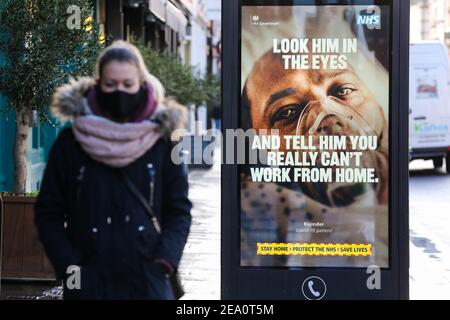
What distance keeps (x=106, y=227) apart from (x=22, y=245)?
3941 mm

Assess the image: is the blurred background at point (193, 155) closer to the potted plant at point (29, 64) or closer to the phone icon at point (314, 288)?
the potted plant at point (29, 64)

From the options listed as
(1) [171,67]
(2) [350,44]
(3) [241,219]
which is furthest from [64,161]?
(1) [171,67]

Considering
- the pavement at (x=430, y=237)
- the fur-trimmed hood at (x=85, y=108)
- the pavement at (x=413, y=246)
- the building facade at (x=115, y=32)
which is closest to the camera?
the fur-trimmed hood at (x=85, y=108)

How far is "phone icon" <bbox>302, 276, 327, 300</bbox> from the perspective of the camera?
6375 mm

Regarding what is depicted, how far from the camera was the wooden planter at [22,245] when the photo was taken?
8.12 metres

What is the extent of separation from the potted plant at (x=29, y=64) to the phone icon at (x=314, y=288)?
2765 mm

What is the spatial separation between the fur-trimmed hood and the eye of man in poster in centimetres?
177

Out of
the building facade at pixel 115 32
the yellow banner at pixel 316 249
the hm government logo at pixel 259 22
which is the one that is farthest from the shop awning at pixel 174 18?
the yellow banner at pixel 316 249

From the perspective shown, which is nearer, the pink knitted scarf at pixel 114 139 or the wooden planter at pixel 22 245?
the pink knitted scarf at pixel 114 139

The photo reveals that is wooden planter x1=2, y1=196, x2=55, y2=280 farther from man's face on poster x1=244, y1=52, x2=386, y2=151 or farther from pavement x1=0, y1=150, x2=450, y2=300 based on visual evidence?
man's face on poster x1=244, y1=52, x2=386, y2=151

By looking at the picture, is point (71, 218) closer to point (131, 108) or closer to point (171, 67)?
point (131, 108)

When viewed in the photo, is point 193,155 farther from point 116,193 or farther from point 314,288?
point 116,193

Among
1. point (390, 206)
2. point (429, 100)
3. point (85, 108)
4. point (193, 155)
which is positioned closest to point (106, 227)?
point (85, 108)

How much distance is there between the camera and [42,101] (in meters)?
8.23
